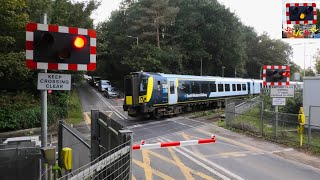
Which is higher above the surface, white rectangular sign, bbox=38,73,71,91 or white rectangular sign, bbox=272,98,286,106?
white rectangular sign, bbox=38,73,71,91

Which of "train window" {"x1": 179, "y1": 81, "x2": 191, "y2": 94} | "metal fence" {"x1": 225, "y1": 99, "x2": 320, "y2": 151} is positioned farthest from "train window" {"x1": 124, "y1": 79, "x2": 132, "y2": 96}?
"metal fence" {"x1": 225, "y1": 99, "x2": 320, "y2": 151}

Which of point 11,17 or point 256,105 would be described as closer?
point 11,17

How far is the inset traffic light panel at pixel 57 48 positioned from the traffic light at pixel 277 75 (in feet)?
38.5

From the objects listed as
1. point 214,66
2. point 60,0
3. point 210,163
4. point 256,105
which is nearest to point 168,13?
point 214,66

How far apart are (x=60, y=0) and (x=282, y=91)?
65.6ft

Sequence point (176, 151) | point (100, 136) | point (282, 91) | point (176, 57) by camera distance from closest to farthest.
Answer: point (100, 136)
point (176, 151)
point (282, 91)
point (176, 57)

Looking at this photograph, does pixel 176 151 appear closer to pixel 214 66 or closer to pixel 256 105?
pixel 256 105

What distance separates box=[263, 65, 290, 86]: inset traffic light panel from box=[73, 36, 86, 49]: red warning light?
11754mm

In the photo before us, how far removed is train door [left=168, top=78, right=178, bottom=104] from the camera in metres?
26.0

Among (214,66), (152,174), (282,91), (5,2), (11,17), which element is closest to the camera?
(152,174)

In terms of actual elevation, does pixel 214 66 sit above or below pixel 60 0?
below

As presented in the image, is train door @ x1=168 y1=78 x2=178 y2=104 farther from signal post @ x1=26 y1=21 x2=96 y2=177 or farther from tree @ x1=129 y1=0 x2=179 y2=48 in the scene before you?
tree @ x1=129 y1=0 x2=179 y2=48

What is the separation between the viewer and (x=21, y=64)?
792 inches

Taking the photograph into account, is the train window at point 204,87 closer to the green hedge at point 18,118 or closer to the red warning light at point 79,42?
the green hedge at point 18,118
